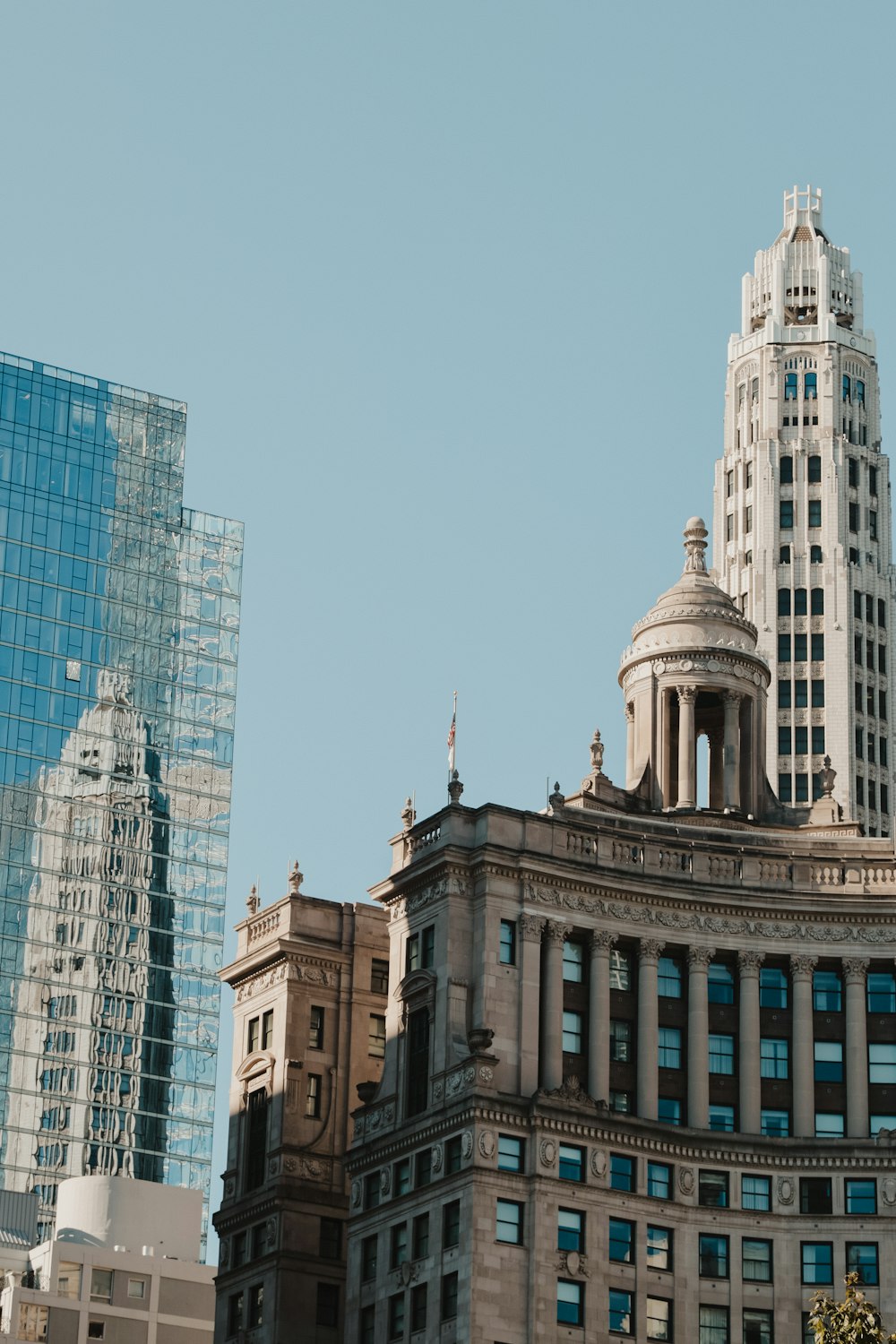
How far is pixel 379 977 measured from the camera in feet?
484

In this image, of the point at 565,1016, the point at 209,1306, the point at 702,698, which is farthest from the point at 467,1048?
the point at 209,1306

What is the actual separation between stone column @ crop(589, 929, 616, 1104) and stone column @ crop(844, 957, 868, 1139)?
1105 centimetres

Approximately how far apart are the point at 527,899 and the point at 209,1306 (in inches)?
2968

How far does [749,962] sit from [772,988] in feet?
5.79

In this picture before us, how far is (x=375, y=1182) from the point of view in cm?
13138

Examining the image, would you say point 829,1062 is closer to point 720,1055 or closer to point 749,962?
point 720,1055

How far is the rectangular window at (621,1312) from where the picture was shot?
408 feet

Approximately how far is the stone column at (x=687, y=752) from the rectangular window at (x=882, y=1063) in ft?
58.1

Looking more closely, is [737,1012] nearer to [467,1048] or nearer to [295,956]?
[467,1048]

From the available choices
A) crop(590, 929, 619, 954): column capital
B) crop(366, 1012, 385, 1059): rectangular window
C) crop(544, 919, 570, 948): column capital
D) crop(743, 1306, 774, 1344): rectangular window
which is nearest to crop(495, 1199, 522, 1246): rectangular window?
crop(743, 1306, 774, 1344): rectangular window

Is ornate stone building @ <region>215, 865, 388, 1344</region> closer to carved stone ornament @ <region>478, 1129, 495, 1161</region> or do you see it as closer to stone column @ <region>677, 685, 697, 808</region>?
carved stone ornament @ <region>478, 1129, 495, 1161</region>

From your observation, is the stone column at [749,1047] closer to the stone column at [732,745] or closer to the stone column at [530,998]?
the stone column at [530,998]

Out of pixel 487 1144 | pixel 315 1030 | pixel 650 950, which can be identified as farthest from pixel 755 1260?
pixel 315 1030

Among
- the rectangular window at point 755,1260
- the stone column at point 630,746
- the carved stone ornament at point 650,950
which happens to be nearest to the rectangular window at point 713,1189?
the rectangular window at point 755,1260
